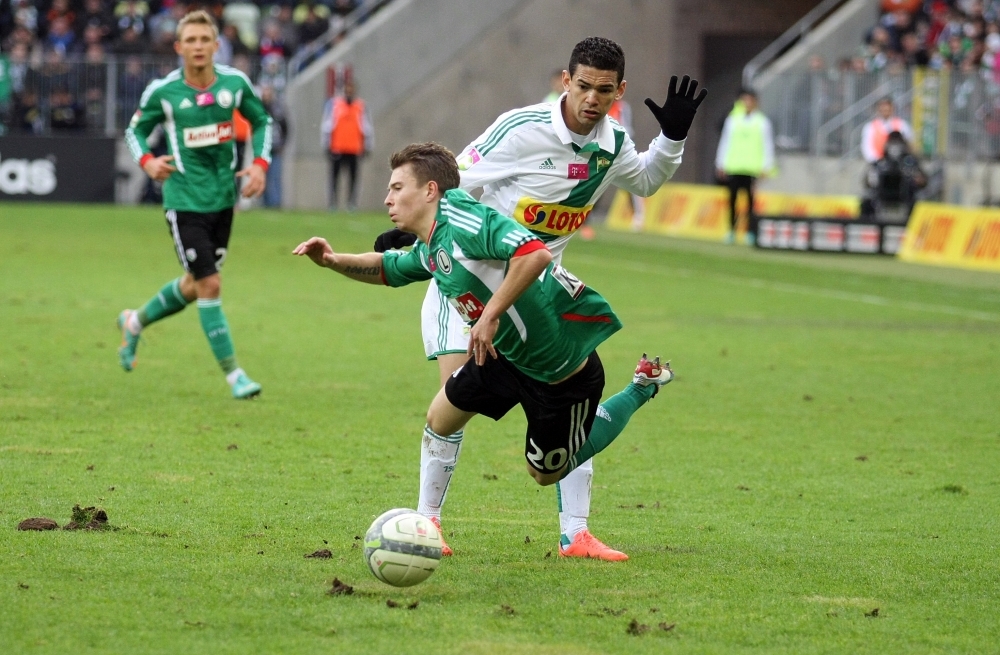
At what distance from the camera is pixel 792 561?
233 inches

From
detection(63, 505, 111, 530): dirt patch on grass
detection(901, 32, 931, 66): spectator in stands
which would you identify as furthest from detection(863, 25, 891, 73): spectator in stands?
detection(63, 505, 111, 530): dirt patch on grass

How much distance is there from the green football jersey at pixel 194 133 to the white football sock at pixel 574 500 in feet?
15.5

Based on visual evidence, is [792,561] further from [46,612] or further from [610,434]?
[46,612]

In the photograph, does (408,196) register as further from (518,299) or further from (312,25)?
(312,25)

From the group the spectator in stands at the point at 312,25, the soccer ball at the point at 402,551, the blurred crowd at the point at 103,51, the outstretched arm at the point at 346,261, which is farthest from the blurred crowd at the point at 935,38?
the soccer ball at the point at 402,551

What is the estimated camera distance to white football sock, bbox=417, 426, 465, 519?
5.95 m

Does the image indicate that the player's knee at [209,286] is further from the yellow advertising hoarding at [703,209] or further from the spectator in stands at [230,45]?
the spectator in stands at [230,45]

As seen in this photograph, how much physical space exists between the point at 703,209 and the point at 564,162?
2134 cm

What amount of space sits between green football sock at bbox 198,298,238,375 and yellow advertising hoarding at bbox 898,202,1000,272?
13663 millimetres

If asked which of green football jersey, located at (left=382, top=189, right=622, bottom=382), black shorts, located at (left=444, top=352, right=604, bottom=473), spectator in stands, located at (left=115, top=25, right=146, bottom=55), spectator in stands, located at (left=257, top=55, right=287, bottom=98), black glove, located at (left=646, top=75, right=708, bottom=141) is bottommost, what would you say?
black shorts, located at (left=444, top=352, right=604, bottom=473)

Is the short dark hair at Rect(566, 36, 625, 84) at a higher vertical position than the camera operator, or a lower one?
higher

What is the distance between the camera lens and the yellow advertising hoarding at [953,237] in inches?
825

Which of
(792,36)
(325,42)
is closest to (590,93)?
(325,42)

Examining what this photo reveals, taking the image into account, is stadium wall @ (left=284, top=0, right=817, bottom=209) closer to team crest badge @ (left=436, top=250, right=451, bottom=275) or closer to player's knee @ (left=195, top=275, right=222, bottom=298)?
player's knee @ (left=195, top=275, right=222, bottom=298)
